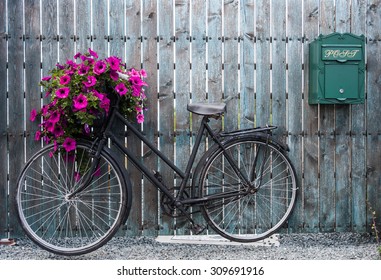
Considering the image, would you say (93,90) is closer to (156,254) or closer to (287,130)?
(156,254)

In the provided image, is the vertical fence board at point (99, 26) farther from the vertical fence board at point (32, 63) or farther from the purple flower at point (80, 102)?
the purple flower at point (80, 102)

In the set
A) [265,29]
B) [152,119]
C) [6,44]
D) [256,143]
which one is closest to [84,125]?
[152,119]

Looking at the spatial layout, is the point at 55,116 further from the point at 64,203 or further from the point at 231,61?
the point at 231,61

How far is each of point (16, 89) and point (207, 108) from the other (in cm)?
178

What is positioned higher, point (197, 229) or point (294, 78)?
point (294, 78)

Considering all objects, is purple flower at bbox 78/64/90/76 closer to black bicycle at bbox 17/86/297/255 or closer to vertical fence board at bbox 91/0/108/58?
black bicycle at bbox 17/86/297/255

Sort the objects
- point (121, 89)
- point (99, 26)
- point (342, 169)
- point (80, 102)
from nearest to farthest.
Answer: point (80, 102) < point (121, 89) < point (99, 26) < point (342, 169)

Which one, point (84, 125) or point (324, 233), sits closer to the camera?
point (84, 125)

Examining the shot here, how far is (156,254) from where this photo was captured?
5.70 m

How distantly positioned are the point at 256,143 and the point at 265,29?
1095 millimetres

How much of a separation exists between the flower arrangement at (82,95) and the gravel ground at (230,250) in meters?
0.99

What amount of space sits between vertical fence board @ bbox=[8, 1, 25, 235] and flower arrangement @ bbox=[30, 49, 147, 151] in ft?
1.09

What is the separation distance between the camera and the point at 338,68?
19.8ft

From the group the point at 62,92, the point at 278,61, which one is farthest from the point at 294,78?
the point at 62,92
